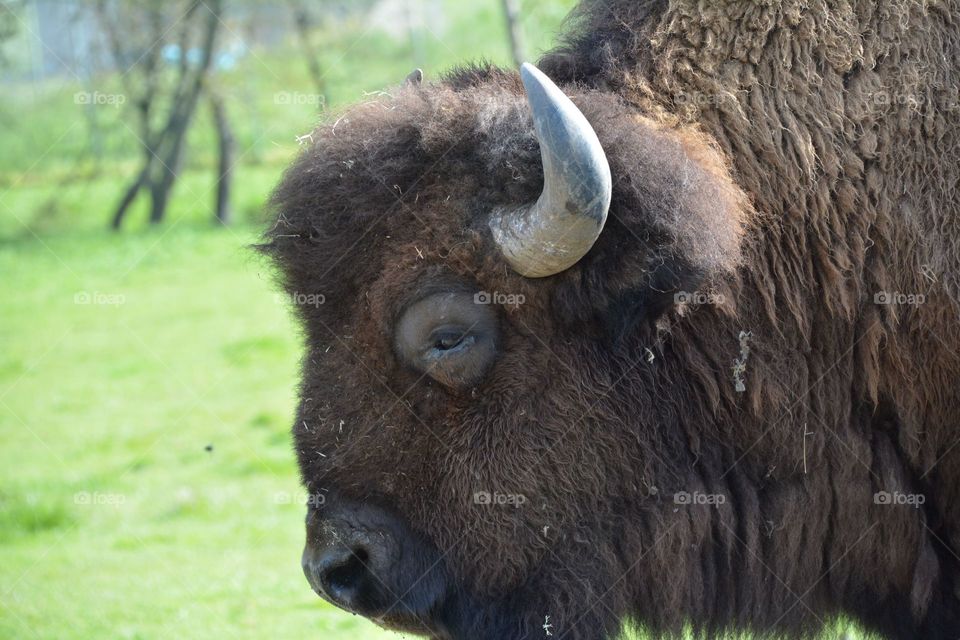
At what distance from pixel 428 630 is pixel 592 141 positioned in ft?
6.33

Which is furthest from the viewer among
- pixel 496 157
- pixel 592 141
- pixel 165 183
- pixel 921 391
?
pixel 165 183

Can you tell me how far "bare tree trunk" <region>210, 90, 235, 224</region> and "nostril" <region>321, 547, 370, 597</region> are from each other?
21.0 m

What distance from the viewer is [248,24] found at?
27750 mm

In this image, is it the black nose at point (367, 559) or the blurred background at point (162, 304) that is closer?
the black nose at point (367, 559)

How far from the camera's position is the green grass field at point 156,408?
23.3ft

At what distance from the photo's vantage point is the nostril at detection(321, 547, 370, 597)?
394cm

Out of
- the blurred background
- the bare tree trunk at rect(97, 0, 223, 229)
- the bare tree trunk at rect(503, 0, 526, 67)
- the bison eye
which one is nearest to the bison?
the bison eye

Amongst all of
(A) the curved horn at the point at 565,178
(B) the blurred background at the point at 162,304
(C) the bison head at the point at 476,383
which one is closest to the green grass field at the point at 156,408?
(B) the blurred background at the point at 162,304

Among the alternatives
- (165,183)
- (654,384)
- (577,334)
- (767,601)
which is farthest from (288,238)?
(165,183)

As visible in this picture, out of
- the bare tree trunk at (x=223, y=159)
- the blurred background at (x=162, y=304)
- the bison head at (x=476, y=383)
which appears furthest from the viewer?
the bare tree trunk at (x=223, y=159)

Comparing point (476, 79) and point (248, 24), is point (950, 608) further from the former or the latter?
point (248, 24)

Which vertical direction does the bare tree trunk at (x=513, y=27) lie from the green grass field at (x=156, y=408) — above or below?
above

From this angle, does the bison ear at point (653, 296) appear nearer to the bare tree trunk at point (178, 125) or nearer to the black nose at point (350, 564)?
the black nose at point (350, 564)

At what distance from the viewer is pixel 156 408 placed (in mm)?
12664
